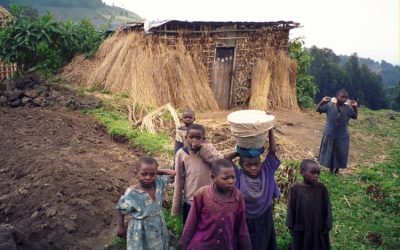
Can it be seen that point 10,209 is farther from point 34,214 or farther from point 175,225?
point 175,225

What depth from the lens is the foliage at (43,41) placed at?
34.7ft

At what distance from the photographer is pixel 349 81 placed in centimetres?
3491

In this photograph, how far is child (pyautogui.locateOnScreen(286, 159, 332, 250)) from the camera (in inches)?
135

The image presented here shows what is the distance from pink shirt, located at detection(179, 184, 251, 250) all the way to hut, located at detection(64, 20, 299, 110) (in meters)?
7.37

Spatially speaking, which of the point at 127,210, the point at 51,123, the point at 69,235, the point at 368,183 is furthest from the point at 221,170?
the point at 51,123

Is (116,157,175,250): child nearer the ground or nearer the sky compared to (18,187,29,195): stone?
nearer the sky

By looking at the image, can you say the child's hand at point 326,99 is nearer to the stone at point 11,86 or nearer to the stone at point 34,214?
the stone at point 34,214

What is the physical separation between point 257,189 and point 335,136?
11.8 ft

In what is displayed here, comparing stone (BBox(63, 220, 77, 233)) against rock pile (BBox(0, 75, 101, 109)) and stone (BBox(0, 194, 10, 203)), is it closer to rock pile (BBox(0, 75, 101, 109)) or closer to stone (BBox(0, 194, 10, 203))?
stone (BBox(0, 194, 10, 203))

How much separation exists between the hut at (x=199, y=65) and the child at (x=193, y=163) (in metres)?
6.55

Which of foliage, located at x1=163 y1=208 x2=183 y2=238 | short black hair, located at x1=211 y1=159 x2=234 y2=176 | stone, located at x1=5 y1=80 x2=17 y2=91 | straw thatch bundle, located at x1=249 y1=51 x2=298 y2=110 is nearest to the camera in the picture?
short black hair, located at x1=211 y1=159 x2=234 y2=176

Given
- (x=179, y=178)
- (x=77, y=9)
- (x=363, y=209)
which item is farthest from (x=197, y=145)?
(x=77, y=9)

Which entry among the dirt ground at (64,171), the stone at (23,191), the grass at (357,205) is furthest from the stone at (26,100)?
the stone at (23,191)

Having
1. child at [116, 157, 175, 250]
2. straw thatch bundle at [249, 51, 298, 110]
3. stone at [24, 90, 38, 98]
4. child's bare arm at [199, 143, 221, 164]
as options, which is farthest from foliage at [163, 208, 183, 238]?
straw thatch bundle at [249, 51, 298, 110]
